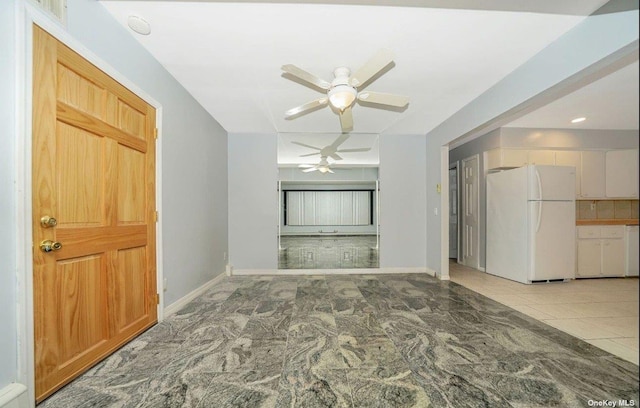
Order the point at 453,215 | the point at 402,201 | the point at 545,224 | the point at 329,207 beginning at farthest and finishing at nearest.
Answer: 1. the point at 329,207
2. the point at 453,215
3. the point at 402,201
4. the point at 545,224

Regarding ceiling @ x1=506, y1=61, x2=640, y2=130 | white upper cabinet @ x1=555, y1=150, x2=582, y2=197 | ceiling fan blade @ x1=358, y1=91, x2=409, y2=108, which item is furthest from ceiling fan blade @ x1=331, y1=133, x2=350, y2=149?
white upper cabinet @ x1=555, y1=150, x2=582, y2=197

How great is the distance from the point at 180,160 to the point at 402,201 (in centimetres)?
345

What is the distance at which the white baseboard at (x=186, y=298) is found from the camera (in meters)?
2.64

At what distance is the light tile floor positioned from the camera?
6.95ft

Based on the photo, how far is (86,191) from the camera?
69.5 inches

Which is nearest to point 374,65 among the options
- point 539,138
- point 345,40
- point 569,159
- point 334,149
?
point 345,40

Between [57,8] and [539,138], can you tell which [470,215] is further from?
[57,8]

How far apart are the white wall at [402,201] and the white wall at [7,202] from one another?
413cm

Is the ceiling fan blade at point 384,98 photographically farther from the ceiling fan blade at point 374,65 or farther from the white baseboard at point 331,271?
the white baseboard at point 331,271

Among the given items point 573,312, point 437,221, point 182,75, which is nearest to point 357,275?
point 437,221

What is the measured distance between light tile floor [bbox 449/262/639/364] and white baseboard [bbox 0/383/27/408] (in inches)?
121

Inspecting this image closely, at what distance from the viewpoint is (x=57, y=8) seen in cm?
155

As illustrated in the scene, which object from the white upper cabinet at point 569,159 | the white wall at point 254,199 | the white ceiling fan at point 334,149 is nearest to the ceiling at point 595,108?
the white upper cabinet at point 569,159

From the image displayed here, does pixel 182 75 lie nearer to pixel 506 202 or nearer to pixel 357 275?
pixel 357 275
